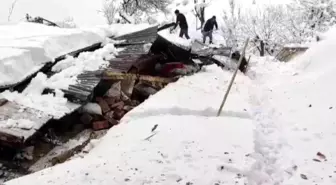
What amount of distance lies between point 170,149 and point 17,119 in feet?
6.69

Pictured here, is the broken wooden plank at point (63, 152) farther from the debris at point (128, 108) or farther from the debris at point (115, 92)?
the debris at point (115, 92)

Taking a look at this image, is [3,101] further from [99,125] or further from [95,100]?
[95,100]

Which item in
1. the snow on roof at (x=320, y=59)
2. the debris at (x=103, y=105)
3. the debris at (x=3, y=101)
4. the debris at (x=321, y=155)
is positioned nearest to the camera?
the debris at (x=321, y=155)

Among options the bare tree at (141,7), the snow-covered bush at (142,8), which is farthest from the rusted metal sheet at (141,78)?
the bare tree at (141,7)

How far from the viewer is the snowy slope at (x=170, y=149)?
465 cm

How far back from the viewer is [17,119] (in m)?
5.74

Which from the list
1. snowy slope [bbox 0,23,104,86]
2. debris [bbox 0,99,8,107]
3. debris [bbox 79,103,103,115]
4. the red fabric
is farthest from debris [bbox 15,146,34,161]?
the red fabric

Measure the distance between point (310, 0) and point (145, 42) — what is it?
477 inches

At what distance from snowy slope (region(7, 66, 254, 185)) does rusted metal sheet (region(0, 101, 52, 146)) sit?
2.02ft

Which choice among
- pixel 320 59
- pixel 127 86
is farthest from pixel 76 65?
pixel 320 59

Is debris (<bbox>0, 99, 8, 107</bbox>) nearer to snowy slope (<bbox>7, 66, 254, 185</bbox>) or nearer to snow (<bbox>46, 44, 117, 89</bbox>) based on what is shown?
snow (<bbox>46, 44, 117, 89</bbox>)

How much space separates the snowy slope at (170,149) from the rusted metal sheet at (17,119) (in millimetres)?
616

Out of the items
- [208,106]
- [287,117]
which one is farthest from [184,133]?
[287,117]

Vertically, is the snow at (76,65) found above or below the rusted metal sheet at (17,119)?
above
